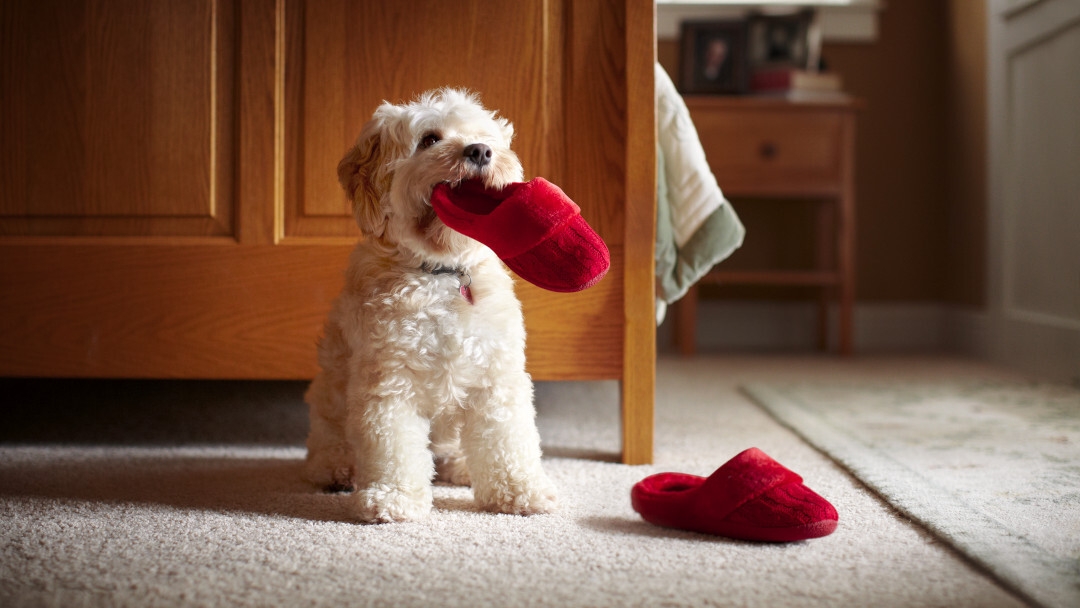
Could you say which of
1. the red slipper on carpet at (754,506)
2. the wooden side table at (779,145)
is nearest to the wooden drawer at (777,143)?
the wooden side table at (779,145)

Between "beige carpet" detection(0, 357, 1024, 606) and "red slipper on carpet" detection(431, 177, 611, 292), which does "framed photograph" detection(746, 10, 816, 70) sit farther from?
"red slipper on carpet" detection(431, 177, 611, 292)

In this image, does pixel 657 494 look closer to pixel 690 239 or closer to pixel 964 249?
pixel 690 239

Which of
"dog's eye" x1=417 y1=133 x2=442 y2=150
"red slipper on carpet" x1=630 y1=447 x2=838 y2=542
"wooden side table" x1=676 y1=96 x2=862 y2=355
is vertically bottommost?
"red slipper on carpet" x1=630 y1=447 x2=838 y2=542

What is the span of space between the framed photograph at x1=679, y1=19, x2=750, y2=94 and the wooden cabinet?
2.05m

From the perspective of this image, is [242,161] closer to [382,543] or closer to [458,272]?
[458,272]

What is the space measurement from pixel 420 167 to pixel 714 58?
8.63 ft

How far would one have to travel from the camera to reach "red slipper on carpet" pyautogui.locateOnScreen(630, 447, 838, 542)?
1129 mm

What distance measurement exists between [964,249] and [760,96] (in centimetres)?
106

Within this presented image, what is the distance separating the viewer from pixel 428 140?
51.7 inches

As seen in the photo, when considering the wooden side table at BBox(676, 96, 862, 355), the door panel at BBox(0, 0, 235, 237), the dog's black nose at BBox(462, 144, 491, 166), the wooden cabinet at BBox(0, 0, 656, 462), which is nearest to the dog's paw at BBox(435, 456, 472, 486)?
the wooden cabinet at BBox(0, 0, 656, 462)

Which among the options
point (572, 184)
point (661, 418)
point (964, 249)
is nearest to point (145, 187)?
point (572, 184)

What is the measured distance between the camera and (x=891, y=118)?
149 inches

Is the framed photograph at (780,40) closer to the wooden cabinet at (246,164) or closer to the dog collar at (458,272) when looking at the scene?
the wooden cabinet at (246,164)

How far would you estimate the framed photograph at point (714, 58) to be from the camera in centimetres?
358
